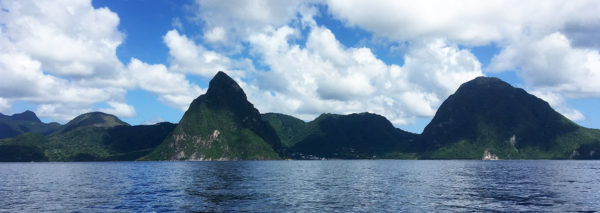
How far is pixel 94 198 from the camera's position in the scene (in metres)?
63.0

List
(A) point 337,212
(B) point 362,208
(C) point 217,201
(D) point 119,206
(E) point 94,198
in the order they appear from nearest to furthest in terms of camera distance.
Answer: (A) point 337,212, (B) point 362,208, (D) point 119,206, (C) point 217,201, (E) point 94,198

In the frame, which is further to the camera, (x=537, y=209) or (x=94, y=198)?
(x=94, y=198)

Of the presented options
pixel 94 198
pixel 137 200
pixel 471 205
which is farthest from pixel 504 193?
pixel 94 198

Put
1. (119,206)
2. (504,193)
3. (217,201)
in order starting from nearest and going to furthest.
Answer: (119,206) → (217,201) → (504,193)

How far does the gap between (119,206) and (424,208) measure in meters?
42.6

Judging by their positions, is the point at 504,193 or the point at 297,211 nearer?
the point at 297,211

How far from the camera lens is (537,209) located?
1929 inches

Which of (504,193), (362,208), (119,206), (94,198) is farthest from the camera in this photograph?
(504,193)

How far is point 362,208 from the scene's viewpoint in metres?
50.2

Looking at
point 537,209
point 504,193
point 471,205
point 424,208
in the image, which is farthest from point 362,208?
point 504,193

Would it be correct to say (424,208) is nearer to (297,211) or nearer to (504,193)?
(297,211)

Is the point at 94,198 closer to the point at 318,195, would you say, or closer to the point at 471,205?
the point at 318,195

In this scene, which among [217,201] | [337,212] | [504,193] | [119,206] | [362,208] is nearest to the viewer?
[337,212]

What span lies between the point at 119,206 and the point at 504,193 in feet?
210
